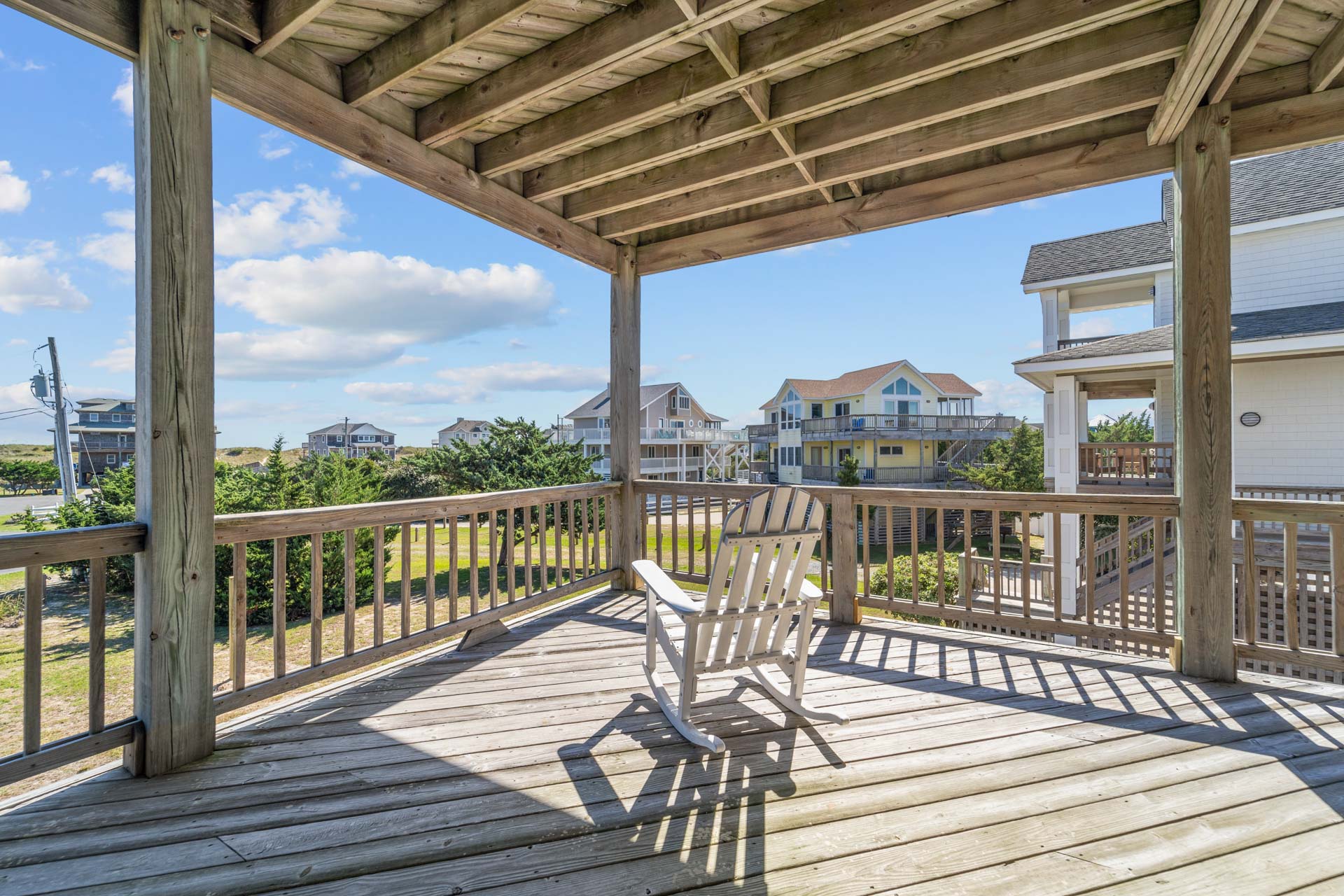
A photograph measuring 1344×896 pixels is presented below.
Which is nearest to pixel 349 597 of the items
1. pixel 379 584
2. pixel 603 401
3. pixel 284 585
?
pixel 379 584

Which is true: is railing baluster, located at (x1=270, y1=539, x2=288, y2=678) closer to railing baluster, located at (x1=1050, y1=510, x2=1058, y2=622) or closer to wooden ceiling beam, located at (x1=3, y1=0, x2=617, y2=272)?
wooden ceiling beam, located at (x1=3, y1=0, x2=617, y2=272)

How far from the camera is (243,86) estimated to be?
7.59 ft

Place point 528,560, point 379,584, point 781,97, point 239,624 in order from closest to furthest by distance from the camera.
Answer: point 239,624 < point 781,97 < point 379,584 < point 528,560

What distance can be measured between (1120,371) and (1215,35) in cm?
647

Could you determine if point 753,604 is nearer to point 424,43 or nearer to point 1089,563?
point 1089,563

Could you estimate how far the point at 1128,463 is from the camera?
907cm

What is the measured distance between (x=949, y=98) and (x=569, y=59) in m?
1.69

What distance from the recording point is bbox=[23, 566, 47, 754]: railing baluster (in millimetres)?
1808

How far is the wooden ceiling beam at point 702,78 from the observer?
2.18 metres

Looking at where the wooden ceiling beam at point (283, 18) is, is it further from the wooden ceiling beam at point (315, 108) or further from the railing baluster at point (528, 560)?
the railing baluster at point (528, 560)

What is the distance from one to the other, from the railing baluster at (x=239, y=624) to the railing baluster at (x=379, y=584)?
0.52 m

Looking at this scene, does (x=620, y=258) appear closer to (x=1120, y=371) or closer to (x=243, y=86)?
(x=243, y=86)

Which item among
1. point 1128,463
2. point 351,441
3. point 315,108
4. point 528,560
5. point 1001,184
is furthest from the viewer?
point 351,441

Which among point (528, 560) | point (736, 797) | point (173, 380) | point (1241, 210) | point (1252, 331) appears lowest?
point (736, 797)
